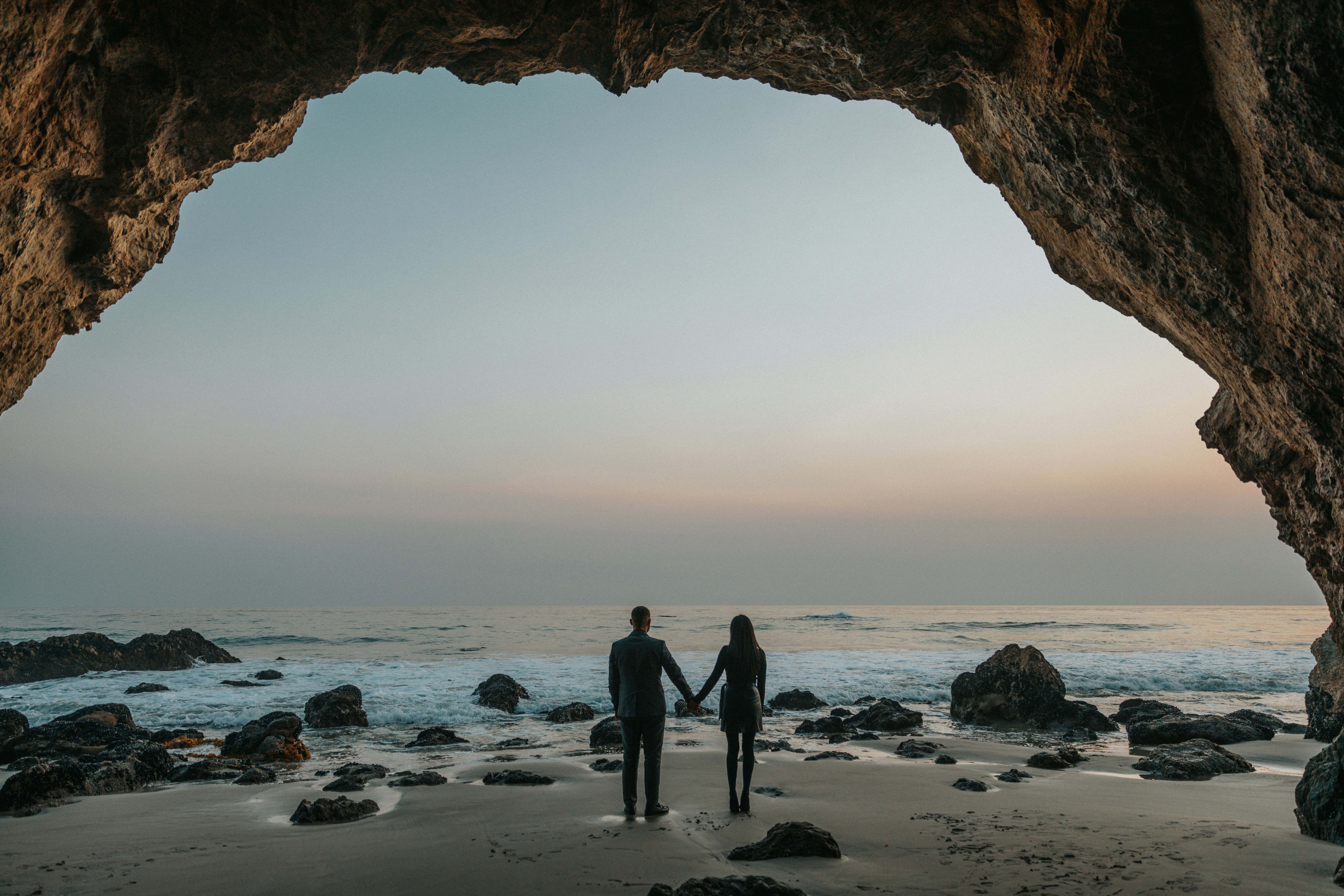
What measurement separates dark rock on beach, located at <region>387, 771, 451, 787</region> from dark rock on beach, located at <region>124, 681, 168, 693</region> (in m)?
13.7

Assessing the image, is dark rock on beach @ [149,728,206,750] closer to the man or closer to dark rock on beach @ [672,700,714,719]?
the man

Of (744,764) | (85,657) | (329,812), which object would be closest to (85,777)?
(329,812)

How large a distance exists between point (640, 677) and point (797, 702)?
11772mm

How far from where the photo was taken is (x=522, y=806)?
23.2 feet

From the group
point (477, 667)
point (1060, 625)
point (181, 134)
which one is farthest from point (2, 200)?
point (1060, 625)

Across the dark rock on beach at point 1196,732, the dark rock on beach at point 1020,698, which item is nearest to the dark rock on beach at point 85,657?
the dark rock on beach at point 1020,698

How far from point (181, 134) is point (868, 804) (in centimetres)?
893

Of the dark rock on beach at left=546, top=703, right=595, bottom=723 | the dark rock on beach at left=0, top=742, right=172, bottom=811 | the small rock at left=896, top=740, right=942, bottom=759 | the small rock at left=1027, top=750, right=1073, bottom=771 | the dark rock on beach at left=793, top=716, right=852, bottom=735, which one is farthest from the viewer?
the dark rock on beach at left=546, top=703, right=595, bottom=723

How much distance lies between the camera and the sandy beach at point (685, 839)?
4641mm

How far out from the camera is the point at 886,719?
13133 mm

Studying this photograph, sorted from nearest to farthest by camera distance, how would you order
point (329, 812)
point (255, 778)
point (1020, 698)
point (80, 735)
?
point (329, 812) < point (255, 778) < point (80, 735) < point (1020, 698)

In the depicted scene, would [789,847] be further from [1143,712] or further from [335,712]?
[1143,712]

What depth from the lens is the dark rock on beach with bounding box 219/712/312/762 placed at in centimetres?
1035

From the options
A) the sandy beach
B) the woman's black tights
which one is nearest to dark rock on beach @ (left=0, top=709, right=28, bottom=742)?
the sandy beach
